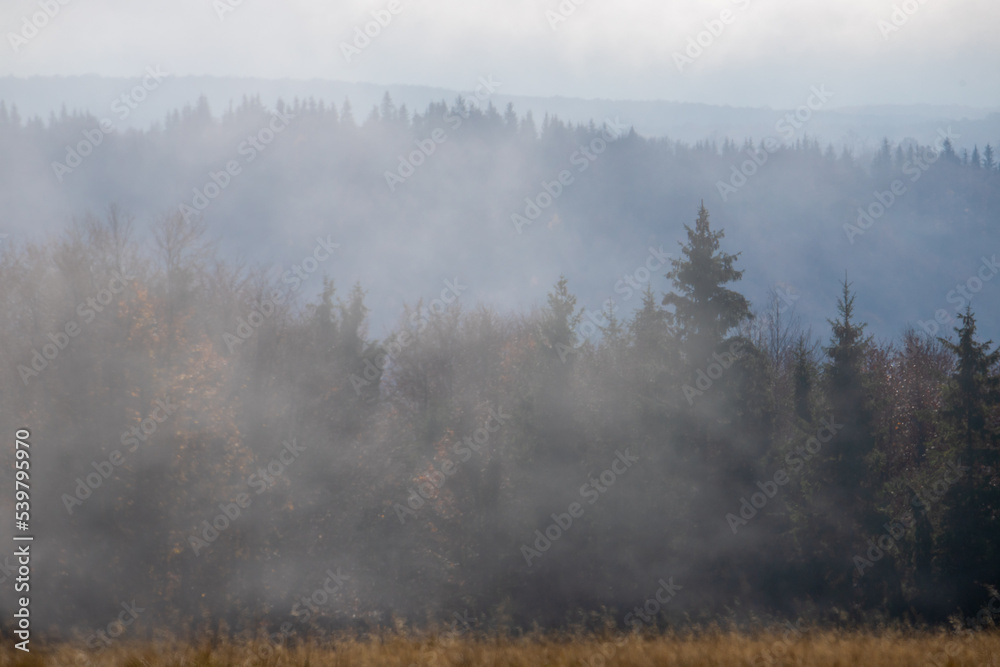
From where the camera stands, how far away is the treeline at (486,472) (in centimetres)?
1864

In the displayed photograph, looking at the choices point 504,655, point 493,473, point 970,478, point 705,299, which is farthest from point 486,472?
point 504,655

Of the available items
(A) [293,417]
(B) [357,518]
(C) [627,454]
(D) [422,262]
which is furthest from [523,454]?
(D) [422,262]

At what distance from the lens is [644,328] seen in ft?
90.0

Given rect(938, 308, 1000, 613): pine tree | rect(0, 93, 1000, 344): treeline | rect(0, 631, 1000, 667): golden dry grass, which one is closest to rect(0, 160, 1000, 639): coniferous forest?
rect(938, 308, 1000, 613): pine tree

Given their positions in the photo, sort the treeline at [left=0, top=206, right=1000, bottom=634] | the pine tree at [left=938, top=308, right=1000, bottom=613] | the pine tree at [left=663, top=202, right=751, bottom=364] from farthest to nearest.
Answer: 1. the pine tree at [left=663, top=202, right=751, bottom=364]
2. the pine tree at [left=938, top=308, right=1000, bottom=613]
3. the treeline at [left=0, top=206, right=1000, bottom=634]

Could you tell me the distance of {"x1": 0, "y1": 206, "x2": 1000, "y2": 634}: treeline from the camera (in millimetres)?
18641

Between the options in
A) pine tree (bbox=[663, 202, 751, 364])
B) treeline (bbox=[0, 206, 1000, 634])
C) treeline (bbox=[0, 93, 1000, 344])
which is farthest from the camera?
treeline (bbox=[0, 93, 1000, 344])

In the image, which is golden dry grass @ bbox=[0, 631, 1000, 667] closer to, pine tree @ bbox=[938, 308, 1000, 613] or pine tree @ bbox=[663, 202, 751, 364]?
pine tree @ bbox=[938, 308, 1000, 613]

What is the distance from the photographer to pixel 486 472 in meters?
26.9

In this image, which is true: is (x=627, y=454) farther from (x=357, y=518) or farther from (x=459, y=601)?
(x=357, y=518)

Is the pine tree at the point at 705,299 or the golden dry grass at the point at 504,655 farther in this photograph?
the pine tree at the point at 705,299

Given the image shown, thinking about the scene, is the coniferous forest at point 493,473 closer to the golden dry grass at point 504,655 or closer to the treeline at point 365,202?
the golden dry grass at point 504,655

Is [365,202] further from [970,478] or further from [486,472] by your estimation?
[970,478]

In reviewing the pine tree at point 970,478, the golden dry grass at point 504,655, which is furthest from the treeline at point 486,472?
the golden dry grass at point 504,655
